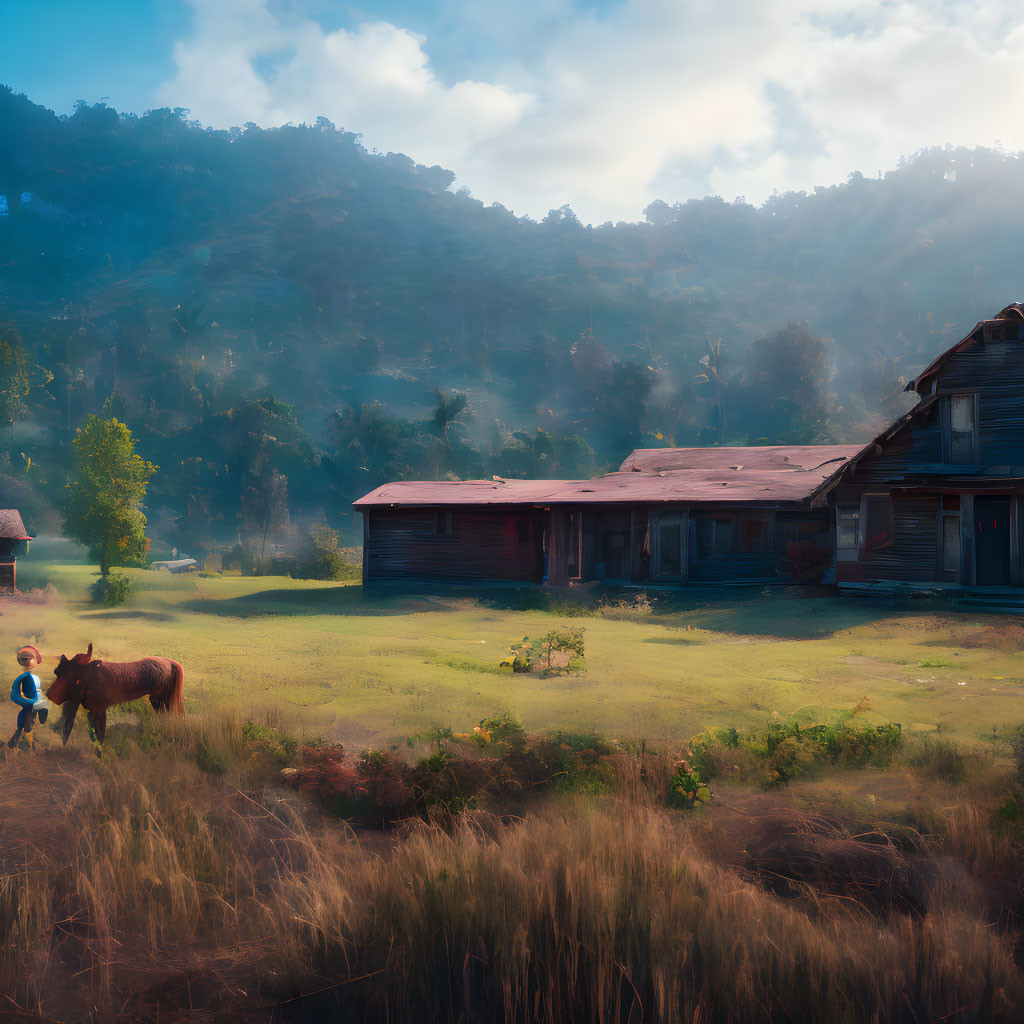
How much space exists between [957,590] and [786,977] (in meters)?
21.2

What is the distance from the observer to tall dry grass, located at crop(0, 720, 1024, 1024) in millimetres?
4320

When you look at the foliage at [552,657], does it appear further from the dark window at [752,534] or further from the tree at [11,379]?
the tree at [11,379]

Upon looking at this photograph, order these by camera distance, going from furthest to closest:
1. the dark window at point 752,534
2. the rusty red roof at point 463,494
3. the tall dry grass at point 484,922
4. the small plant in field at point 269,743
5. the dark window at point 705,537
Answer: the rusty red roof at point 463,494 < the dark window at point 705,537 < the dark window at point 752,534 < the small plant in field at point 269,743 < the tall dry grass at point 484,922

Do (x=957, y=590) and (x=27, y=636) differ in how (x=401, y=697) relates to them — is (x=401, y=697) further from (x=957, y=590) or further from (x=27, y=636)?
(x=957, y=590)

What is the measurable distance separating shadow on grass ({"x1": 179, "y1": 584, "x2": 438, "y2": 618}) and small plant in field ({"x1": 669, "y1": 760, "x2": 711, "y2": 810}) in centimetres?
1762

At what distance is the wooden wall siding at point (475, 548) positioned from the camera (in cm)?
2964

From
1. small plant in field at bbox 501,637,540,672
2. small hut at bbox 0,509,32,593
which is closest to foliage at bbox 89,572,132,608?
small hut at bbox 0,509,32,593

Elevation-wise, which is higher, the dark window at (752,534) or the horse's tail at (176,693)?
the dark window at (752,534)

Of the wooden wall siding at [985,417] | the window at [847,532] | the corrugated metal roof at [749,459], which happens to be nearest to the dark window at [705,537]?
the window at [847,532]

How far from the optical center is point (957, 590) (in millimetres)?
22594

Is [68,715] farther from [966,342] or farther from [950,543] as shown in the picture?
[966,342]

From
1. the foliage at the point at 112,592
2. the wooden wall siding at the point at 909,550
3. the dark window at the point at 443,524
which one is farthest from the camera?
the dark window at the point at 443,524

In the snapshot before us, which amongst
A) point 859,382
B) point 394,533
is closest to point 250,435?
point 394,533

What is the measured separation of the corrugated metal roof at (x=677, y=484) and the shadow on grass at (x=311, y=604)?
11.7 feet
